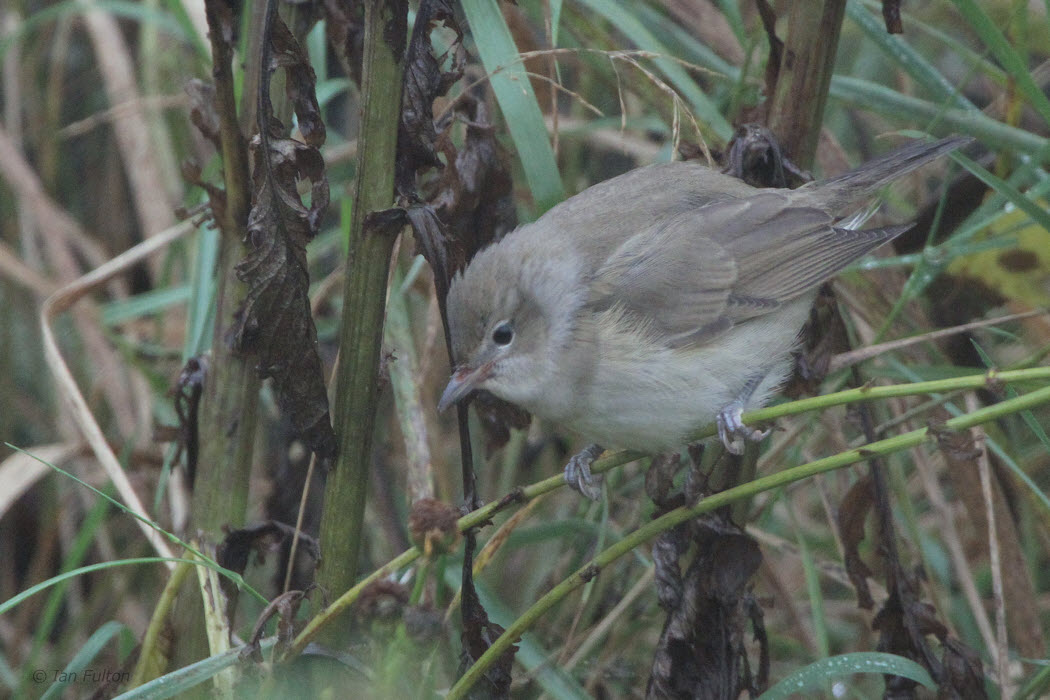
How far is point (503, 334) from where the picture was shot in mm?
2316

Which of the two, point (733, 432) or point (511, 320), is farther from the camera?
point (511, 320)

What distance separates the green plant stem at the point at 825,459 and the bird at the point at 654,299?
19.8 inches

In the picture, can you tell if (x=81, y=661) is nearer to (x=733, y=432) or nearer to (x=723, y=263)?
(x=733, y=432)

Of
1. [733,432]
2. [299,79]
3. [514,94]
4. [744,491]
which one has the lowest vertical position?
[733,432]

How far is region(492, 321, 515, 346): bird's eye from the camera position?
2299 mm

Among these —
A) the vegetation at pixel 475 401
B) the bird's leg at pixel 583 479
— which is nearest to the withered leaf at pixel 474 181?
the vegetation at pixel 475 401

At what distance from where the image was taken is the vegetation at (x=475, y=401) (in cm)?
171

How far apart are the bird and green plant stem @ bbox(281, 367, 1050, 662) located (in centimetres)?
50

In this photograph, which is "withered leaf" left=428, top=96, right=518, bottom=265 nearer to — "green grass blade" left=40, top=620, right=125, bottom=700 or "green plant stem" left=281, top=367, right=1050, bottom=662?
"green plant stem" left=281, top=367, right=1050, bottom=662

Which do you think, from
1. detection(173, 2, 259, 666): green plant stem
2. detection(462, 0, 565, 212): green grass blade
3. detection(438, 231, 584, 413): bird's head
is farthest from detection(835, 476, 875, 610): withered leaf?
detection(173, 2, 259, 666): green plant stem

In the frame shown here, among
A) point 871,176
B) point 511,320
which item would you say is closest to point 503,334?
point 511,320

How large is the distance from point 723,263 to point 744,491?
3.39 ft

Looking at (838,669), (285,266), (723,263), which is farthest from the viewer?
(723,263)

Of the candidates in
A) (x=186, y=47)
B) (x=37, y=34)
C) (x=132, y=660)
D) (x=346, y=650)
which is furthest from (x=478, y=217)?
(x=37, y=34)
